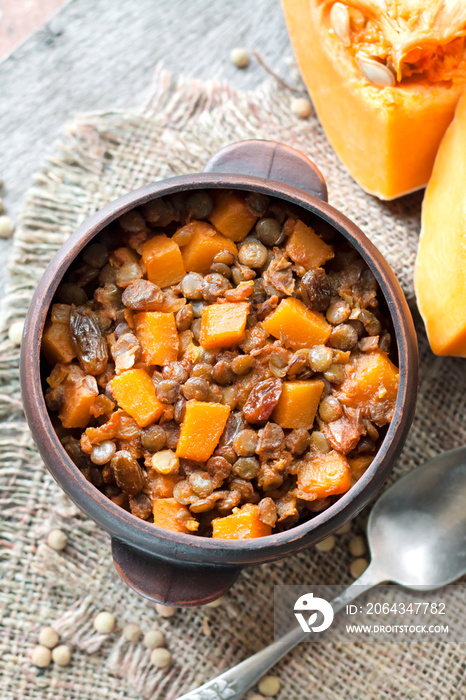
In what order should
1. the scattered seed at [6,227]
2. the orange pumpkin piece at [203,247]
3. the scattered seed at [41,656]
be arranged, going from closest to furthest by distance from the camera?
1. the orange pumpkin piece at [203,247]
2. the scattered seed at [41,656]
3. the scattered seed at [6,227]

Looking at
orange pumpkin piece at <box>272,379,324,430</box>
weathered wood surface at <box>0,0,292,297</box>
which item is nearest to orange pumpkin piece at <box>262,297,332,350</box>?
orange pumpkin piece at <box>272,379,324,430</box>

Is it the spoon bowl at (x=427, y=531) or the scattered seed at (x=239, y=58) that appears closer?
the spoon bowl at (x=427, y=531)

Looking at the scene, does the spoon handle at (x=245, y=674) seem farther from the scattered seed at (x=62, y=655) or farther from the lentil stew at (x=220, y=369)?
the lentil stew at (x=220, y=369)

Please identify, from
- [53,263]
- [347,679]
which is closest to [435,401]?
[347,679]

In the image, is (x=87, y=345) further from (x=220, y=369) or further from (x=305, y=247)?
(x=305, y=247)

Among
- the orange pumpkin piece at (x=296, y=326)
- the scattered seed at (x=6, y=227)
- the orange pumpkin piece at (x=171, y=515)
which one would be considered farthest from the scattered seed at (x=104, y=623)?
the scattered seed at (x=6, y=227)

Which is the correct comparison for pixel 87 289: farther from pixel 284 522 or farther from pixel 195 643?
pixel 195 643
